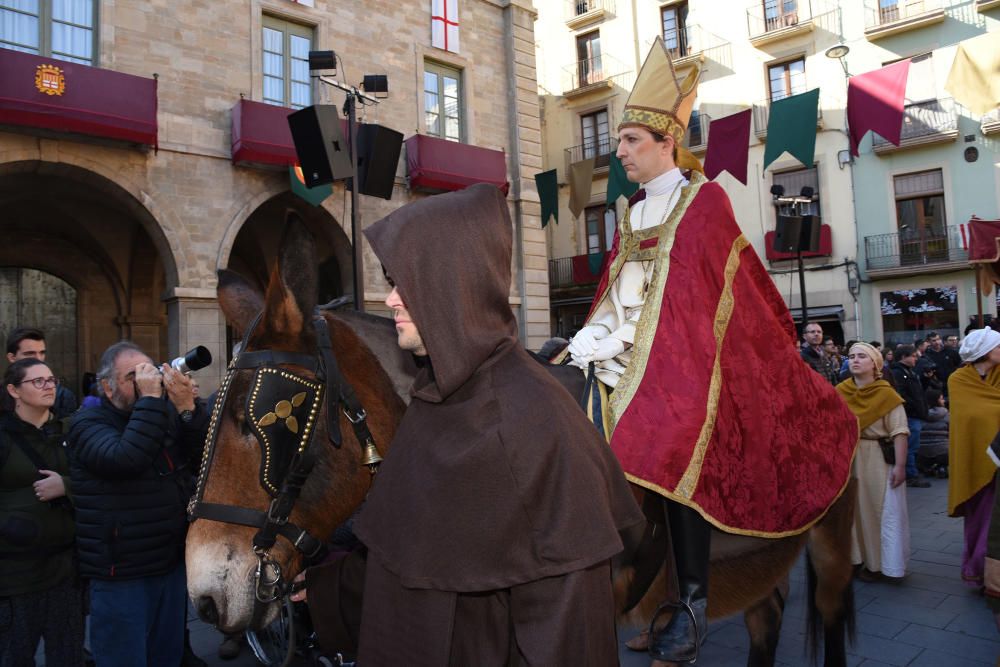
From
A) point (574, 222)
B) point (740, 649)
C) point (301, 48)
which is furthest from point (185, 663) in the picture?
point (574, 222)

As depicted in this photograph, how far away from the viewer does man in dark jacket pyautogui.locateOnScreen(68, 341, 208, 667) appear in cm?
329

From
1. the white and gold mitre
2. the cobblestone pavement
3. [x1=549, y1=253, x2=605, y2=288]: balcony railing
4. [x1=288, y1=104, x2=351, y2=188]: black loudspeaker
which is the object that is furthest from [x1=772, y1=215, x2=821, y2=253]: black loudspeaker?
[x1=549, y1=253, x2=605, y2=288]: balcony railing

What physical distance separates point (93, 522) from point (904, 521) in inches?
246

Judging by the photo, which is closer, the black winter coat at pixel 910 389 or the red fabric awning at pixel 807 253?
the black winter coat at pixel 910 389

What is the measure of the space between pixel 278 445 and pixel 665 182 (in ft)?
6.66

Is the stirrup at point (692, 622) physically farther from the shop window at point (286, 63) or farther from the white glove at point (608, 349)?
the shop window at point (286, 63)

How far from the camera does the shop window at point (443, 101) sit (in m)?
14.8

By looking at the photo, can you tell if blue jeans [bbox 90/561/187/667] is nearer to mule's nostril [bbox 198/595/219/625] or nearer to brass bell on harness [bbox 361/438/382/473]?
mule's nostril [bbox 198/595/219/625]

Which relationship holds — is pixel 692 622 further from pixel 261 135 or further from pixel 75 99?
pixel 261 135

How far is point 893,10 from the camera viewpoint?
21.6 m

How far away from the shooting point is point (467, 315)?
1575mm

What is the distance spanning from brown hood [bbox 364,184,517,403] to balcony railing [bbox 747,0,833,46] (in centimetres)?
2524

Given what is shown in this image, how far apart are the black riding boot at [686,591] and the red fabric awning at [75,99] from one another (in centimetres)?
1090

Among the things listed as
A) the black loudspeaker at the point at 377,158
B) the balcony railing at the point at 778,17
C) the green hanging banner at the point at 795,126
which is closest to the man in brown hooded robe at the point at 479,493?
the black loudspeaker at the point at 377,158
